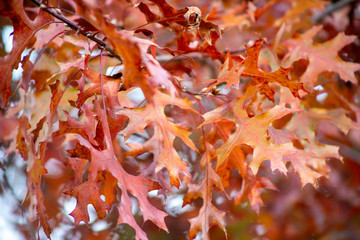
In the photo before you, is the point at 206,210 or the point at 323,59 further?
the point at 323,59

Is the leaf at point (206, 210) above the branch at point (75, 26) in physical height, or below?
below

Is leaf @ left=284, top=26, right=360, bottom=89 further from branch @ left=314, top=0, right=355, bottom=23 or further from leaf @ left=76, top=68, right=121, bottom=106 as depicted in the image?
leaf @ left=76, top=68, right=121, bottom=106

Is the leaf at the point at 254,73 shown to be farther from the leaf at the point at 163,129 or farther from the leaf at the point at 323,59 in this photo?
the leaf at the point at 323,59

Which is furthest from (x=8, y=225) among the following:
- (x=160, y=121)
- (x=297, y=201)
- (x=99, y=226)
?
(x=297, y=201)

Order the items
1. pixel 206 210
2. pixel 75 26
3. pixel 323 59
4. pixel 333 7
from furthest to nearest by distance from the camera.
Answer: pixel 333 7, pixel 323 59, pixel 206 210, pixel 75 26

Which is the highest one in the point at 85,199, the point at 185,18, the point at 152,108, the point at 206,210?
the point at 185,18

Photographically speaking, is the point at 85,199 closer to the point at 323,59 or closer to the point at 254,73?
the point at 254,73

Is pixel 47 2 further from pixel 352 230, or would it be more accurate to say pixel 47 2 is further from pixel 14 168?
pixel 352 230

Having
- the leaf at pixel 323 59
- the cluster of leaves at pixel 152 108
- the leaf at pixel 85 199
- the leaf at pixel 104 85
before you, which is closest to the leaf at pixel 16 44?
the cluster of leaves at pixel 152 108

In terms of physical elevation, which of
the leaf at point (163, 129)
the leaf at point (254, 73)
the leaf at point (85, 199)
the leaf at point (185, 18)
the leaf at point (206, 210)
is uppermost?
the leaf at point (185, 18)

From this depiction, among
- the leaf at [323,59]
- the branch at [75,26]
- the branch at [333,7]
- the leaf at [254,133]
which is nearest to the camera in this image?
the branch at [75,26]

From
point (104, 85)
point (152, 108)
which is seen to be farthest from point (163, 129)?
point (104, 85)

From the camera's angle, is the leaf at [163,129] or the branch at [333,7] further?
the branch at [333,7]
